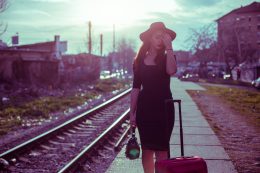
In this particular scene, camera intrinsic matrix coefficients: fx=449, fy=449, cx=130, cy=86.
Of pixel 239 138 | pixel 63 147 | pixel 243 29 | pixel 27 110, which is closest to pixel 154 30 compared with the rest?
pixel 63 147

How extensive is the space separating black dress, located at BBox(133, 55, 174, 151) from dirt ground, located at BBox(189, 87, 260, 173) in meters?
3.12

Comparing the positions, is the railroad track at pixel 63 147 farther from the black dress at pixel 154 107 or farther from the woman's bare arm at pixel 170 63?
the woman's bare arm at pixel 170 63

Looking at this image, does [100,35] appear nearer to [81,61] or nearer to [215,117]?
[81,61]

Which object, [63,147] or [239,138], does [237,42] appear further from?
[63,147]

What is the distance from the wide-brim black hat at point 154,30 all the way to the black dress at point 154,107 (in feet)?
0.82

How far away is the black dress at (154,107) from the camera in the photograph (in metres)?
4.41

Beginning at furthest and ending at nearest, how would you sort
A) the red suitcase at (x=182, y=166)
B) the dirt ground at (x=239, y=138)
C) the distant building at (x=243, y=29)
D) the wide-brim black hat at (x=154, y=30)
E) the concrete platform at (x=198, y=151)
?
the distant building at (x=243, y=29)
the dirt ground at (x=239, y=138)
the concrete platform at (x=198, y=151)
the wide-brim black hat at (x=154, y=30)
the red suitcase at (x=182, y=166)

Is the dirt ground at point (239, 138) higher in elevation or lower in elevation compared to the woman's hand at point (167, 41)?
lower

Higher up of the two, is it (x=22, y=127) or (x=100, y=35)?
(x=100, y=35)

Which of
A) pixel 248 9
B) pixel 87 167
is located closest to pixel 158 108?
pixel 87 167

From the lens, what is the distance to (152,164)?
461 cm

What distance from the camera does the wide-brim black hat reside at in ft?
14.8

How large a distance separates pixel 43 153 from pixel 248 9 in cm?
5626

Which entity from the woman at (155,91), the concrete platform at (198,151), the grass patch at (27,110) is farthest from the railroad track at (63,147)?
the woman at (155,91)
